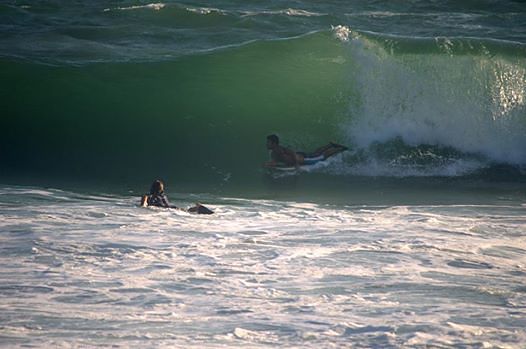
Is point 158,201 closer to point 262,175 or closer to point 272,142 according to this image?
point 272,142

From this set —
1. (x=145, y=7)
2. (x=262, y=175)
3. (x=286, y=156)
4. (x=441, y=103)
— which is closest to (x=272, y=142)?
(x=286, y=156)

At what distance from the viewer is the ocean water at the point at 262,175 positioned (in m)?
7.43

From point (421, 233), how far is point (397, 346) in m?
3.52

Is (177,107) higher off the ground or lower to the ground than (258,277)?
higher

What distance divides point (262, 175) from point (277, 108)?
131 inches

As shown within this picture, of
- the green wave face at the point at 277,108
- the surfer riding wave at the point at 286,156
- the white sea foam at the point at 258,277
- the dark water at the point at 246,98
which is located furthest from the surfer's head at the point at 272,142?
the white sea foam at the point at 258,277

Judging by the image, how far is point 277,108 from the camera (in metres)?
18.4

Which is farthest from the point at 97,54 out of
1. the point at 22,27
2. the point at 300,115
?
the point at 300,115

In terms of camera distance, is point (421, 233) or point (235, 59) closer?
point (421, 233)

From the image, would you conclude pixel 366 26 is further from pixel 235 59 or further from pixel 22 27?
pixel 22 27

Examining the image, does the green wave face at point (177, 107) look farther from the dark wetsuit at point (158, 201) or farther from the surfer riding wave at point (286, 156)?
the dark wetsuit at point (158, 201)

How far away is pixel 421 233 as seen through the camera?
10.2m

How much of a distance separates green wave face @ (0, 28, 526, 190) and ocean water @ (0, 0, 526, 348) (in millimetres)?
40

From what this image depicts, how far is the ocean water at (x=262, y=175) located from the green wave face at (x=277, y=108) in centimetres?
4
